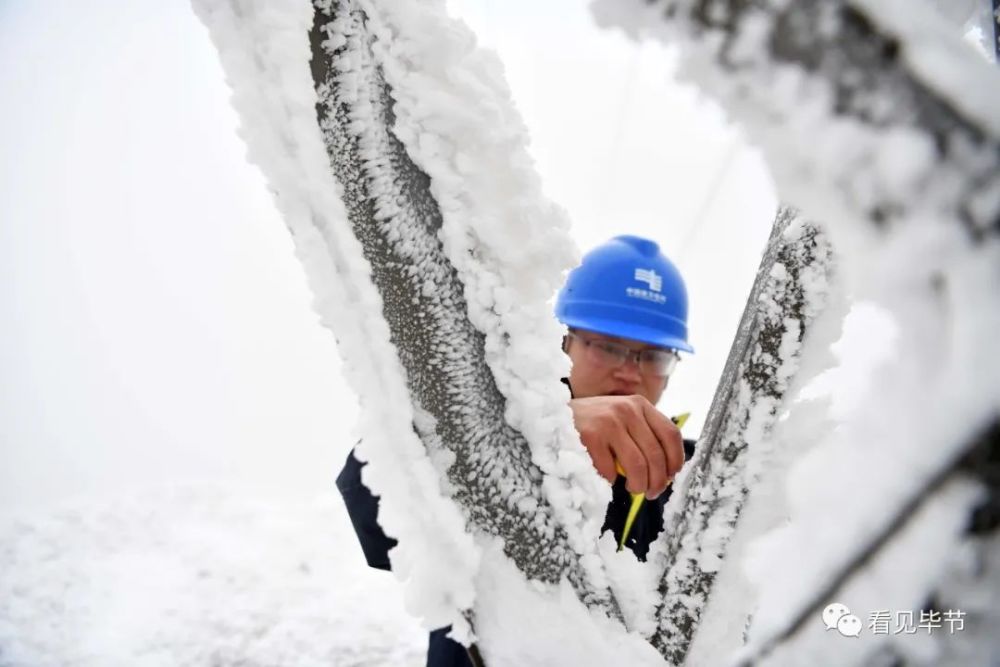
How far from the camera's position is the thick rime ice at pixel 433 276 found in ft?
0.86

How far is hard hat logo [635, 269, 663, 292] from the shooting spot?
3.49ft

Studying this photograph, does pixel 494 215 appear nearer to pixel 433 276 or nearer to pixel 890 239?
pixel 433 276

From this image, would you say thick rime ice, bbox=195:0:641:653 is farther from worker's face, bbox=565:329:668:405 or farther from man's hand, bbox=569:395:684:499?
worker's face, bbox=565:329:668:405

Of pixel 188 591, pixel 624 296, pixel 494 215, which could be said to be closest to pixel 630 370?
pixel 624 296

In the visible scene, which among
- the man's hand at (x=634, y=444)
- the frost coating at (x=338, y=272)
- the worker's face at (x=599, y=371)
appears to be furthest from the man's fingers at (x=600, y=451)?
the worker's face at (x=599, y=371)

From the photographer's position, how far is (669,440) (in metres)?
0.40

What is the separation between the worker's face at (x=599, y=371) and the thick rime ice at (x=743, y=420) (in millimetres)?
666

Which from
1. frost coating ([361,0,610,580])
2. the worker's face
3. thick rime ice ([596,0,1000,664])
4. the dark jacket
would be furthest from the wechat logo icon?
the worker's face

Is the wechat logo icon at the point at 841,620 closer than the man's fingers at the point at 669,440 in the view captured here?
Yes

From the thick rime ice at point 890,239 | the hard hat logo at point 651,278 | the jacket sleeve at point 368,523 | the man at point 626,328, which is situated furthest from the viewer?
the hard hat logo at point 651,278

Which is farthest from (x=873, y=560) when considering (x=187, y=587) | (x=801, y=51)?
(x=187, y=587)

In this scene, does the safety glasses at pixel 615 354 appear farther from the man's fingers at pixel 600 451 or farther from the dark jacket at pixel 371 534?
the man's fingers at pixel 600 451

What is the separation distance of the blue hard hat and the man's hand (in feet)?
2.01

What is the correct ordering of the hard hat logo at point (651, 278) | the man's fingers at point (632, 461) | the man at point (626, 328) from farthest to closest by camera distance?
1. the hard hat logo at point (651, 278)
2. the man at point (626, 328)
3. the man's fingers at point (632, 461)
